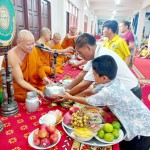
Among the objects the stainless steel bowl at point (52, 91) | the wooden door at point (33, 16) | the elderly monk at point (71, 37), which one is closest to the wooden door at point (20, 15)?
the wooden door at point (33, 16)

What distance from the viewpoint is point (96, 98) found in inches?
42.1

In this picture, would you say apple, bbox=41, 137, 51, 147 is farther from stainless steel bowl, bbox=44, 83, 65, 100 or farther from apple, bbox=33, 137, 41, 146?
stainless steel bowl, bbox=44, 83, 65, 100

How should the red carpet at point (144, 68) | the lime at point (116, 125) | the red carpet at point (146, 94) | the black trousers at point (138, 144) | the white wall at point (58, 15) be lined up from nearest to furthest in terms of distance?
1. the lime at point (116, 125)
2. the black trousers at point (138, 144)
3. the red carpet at point (146, 94)
4. the white wall at point (58, 15)
5. the red carpet at point (144, 68)

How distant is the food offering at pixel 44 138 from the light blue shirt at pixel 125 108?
13.3 inches

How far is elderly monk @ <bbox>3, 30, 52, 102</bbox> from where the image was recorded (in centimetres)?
146

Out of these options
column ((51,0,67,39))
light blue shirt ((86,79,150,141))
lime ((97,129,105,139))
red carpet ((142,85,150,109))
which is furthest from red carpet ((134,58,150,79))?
lime ((97,129,105,139))

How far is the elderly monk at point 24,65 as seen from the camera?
146 centimetres

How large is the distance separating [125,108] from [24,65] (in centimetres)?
103

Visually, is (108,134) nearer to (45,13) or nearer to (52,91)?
(52,91)

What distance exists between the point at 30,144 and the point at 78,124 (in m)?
0.30

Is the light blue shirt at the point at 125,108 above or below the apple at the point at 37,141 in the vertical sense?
above

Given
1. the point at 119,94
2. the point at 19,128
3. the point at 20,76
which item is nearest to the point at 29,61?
the point at 20,76

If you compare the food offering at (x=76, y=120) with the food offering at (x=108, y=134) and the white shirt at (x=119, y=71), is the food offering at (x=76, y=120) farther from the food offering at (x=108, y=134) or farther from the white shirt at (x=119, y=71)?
the white shirt at (x=119, y=71)

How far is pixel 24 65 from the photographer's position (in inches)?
63.6
